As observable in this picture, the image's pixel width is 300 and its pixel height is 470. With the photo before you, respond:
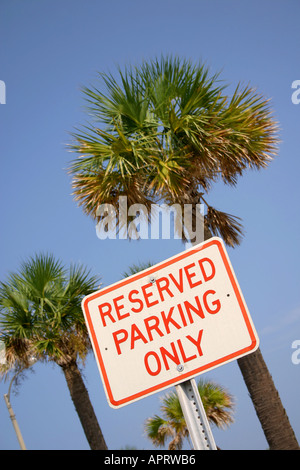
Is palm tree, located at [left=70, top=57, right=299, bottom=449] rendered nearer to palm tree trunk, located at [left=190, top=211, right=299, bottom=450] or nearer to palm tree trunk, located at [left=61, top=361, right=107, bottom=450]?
palm tree trunk, located at [left=190, top=211, right=299, bottom=450]

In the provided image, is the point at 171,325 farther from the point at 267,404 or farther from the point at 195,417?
the point at 267,404

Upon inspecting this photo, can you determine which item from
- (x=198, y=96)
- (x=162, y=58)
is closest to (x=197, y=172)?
(x=198, y=96)

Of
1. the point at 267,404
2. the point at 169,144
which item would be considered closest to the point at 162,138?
the point at 169,144

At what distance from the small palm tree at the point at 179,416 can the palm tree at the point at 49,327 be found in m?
4.77

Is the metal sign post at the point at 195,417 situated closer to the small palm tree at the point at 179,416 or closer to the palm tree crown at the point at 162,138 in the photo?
the palm tree crown at the point at 162,138

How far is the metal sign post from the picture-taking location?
2.04 meters

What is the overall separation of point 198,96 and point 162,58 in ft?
3.28

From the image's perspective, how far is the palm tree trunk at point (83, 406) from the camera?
12.8m

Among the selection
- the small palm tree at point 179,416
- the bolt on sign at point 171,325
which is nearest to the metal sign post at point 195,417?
the bolt on sign at point 171,325

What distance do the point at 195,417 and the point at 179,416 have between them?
15739 millimetres

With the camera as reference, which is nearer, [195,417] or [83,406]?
[195,417]

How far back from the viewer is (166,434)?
17.6 meters

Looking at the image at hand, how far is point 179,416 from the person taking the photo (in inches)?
669
